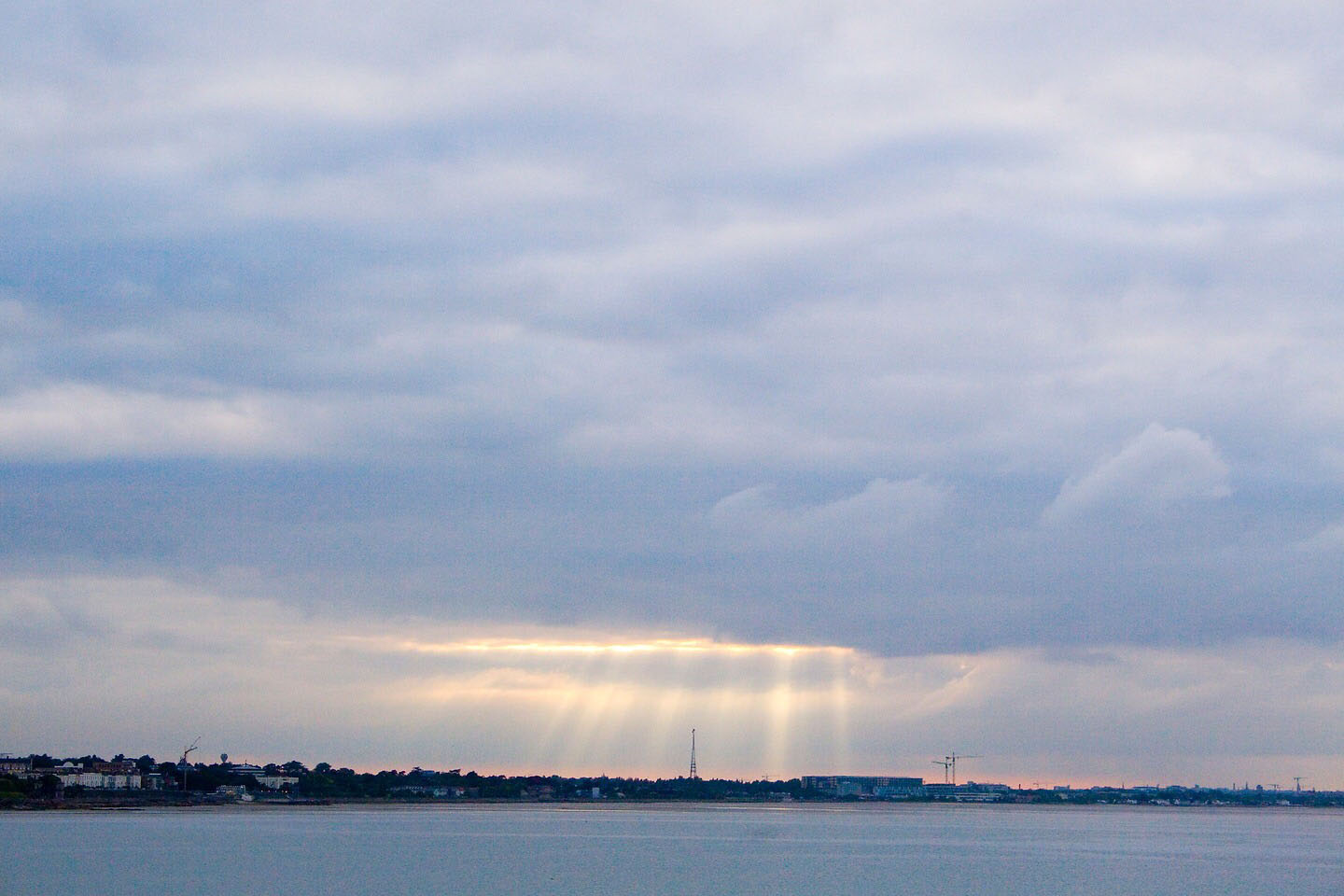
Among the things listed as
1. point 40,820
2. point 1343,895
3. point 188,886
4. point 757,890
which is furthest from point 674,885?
point 40,820

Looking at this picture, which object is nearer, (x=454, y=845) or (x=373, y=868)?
(x=373, y=868)

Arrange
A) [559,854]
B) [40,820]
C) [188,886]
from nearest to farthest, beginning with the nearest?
[188,886] → [559,854] → [40,820]

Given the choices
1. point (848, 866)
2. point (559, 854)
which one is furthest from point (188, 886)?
point (848, 866)

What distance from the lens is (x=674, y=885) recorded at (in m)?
96.4

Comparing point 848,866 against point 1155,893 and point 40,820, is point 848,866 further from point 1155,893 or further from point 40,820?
point 40,820

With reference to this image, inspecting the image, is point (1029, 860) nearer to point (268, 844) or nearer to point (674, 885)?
point (674, 885)

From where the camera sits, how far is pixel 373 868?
363ft

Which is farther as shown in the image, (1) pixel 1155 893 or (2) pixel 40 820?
(2) pixel 40 820

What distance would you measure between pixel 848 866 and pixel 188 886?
172 ft

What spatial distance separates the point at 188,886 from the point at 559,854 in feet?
139

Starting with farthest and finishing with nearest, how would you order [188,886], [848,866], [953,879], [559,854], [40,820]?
[40,820] → [559,854] → [848,866] → [953,879] → [188,886]

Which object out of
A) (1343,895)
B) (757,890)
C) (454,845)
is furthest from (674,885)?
(454,845)

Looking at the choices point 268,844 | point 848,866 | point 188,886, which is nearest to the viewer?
point 188,886

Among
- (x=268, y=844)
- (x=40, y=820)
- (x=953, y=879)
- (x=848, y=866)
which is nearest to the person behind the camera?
(x=953, y=879)
